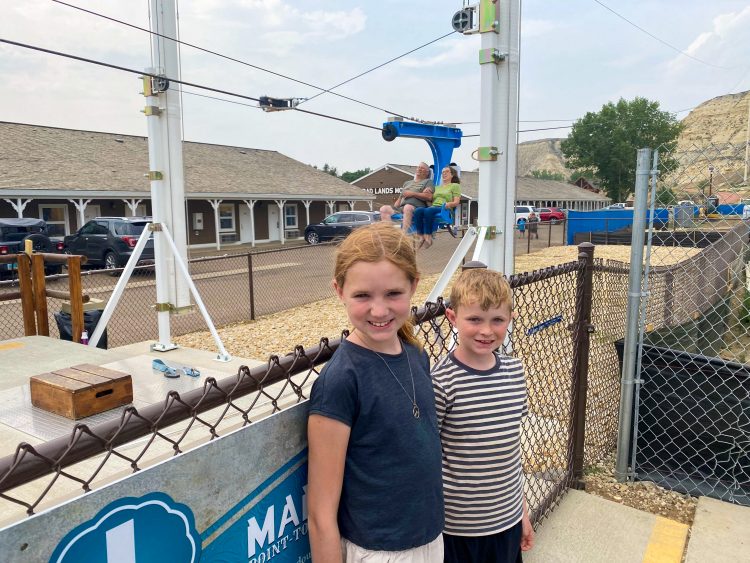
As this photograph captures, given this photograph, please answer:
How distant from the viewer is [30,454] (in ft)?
3.21

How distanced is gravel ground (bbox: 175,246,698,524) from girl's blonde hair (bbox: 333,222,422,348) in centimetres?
276

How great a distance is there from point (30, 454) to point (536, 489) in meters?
3.04

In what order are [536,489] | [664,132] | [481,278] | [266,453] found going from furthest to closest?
[664,132]
[536,489]
[481,278]
[266,453]

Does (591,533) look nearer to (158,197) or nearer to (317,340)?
(158,197)

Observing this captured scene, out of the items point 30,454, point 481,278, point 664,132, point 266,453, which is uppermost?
point 664,132

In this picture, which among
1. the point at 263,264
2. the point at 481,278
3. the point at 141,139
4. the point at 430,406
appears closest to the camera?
the point at 430,406

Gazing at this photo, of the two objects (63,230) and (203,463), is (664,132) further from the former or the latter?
(203,463)

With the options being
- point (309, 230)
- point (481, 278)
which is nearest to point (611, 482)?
point (481, 278)

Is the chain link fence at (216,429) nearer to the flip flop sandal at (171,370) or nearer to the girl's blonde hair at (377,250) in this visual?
A: the girl's blonde hair at (377,250)

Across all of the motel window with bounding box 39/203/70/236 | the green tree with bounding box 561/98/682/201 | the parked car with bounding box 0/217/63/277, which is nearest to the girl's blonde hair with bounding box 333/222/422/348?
the parked car with bounding box 0/217/63/277

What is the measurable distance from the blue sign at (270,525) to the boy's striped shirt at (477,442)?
54cm

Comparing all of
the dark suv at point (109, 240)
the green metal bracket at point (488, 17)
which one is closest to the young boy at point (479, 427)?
the green metal bracket at point (488, 17)

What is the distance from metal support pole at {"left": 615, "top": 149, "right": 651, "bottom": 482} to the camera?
3.22 metres

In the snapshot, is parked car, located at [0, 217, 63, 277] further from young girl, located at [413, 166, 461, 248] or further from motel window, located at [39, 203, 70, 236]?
young girl, located at [413, 166, 461, 248]
